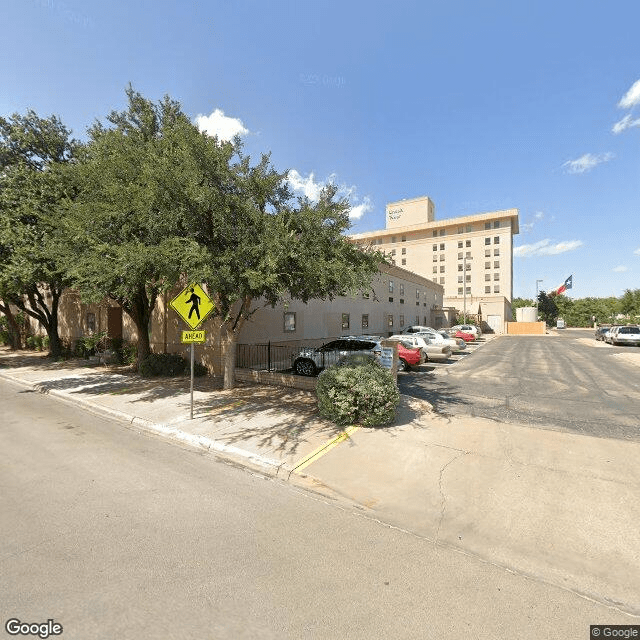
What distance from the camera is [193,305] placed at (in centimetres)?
836

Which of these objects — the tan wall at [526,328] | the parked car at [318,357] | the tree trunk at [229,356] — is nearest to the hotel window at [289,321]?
the parked car at [318,357]

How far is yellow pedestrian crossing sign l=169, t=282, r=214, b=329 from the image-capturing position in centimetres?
830

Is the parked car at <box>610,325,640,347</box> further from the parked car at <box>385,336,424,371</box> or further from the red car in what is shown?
the red car

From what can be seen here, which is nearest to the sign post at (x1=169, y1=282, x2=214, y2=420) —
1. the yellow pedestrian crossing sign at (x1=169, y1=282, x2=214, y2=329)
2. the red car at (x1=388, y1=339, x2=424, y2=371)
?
the yellow pedestrian crossing sign at (x1=169, y1=282, x2=214, y2=329)

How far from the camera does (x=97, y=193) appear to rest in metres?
10.1

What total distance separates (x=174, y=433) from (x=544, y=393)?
1138 centimetres

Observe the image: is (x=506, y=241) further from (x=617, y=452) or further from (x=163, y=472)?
(x=163, y=472)

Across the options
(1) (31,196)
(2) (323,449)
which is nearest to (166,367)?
(1) (31,196)

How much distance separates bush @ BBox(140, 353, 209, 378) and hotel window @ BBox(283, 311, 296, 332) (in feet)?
17.1

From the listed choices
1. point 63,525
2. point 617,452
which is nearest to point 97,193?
point 63,525

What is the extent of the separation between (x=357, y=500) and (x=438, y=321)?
146 feet

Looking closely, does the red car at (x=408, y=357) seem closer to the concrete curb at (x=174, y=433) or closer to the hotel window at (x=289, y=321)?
the hotel window at (x=289, y=321)

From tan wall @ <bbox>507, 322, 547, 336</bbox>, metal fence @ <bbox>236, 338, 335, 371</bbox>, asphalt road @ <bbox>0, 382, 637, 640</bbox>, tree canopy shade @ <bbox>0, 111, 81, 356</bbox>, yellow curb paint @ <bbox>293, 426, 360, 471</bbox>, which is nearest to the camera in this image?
asphalt road @ <bbox>0, 382, 637, 640</bbox>

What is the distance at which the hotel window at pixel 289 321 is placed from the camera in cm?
1822
